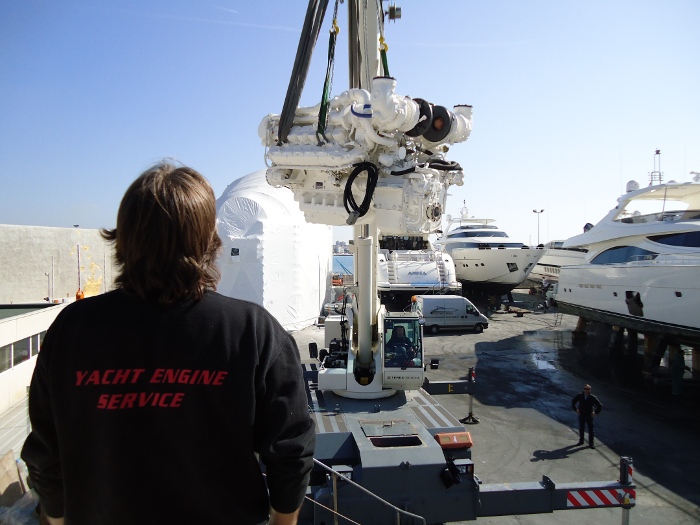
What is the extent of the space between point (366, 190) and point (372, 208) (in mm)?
485

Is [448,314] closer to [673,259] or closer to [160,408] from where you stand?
[673,259]

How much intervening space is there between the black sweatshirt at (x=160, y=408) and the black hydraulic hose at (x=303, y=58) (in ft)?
19.6

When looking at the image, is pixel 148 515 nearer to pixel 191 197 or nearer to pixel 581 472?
pixel 191 197

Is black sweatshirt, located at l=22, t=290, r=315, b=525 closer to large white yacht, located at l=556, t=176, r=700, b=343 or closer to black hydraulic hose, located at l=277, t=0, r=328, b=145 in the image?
black hydraulic hose, located at l=277, t=0, r=328, b=145

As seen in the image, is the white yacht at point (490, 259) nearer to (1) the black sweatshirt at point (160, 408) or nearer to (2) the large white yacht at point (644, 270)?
(2) the large white yacht at point (644, 270)

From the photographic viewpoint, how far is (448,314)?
62.6ft

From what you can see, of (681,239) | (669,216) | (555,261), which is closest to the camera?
(681,239)

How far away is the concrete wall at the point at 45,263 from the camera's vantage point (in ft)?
47.4

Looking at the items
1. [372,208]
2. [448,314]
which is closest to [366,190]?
[372,208]

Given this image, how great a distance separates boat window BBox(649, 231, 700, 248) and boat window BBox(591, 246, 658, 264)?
1.89 ft

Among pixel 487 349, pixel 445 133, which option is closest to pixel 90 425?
pixel 445 133

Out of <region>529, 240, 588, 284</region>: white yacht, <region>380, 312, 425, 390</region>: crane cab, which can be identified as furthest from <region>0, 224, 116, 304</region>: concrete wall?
<region>529, 240, 588, 284</region>: white yacht

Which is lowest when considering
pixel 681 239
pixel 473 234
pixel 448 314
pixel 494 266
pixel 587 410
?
pixel 587 410

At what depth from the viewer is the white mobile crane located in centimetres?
541
